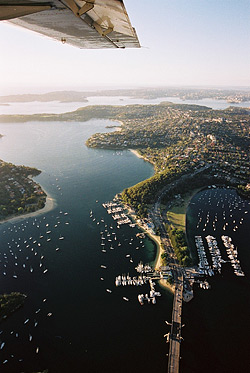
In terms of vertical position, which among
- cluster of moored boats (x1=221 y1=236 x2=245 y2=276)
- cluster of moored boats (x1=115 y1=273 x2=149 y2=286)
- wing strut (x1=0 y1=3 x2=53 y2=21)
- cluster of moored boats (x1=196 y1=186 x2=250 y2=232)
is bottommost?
cluster of moored boats (x1=115 y1=273 x2=149 y2=286)

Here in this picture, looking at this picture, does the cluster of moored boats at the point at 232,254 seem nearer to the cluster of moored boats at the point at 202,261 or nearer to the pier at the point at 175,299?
the cluster of moored boats at the point at 202,261

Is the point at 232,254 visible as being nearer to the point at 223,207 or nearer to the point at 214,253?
the point at 214,253

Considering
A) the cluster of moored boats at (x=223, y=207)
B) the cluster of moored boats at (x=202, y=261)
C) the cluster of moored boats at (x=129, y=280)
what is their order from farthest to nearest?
the cluster of moored boats at (x=223, y=207), the cluster of moored boats at (x=202, y=261), the cluster of moored boats at (x=129, y=280)

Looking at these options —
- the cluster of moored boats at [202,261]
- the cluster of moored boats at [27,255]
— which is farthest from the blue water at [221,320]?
the cluster of moored boats at [27,255]

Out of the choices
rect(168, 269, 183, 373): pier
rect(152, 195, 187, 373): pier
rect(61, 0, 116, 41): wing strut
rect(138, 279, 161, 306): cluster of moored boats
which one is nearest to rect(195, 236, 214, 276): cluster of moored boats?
rect(152, 195, 187, 373): pier

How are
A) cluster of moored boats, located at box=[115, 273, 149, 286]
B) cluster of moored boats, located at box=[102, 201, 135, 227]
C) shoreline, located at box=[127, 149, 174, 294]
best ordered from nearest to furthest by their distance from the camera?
shoreline, located at box=[127, 149, 174, 294] < cluster of moored boats, located at box=[115, 273, 149, 286] < cluster of moored boats, located at box=[102, 201, 135, 227]

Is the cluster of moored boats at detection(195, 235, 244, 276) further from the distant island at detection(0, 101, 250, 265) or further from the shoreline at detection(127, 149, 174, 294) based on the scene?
the shoreline at detection(127, 149, 174, 294)

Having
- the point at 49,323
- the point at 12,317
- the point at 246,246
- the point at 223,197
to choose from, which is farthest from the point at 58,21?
the point at 223,197

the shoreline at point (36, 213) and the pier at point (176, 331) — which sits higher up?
the shoreline at point (36, 213)

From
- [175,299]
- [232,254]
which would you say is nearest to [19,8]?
[175,299]
